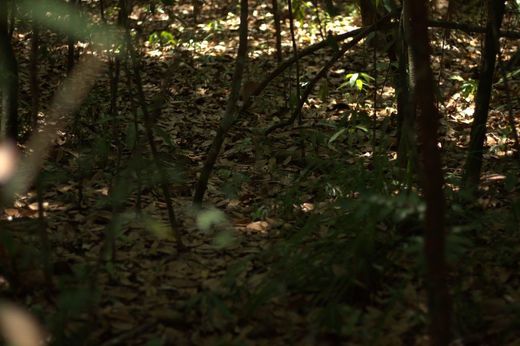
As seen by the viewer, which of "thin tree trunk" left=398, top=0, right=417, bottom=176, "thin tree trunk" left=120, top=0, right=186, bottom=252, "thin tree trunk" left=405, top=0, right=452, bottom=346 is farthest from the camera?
"thin tree trunk" left=120, top=0, right=186, bottom=252

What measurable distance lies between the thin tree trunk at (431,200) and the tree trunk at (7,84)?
195 centimetres

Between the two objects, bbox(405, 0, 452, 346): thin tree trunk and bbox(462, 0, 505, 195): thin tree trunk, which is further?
bbox(462, 0, 505, 195): thin tree trunk

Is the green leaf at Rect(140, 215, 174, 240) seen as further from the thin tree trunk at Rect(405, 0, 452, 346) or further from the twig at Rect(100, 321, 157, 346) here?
the thin tree trunk at Rect(405, 0, 452, 346)

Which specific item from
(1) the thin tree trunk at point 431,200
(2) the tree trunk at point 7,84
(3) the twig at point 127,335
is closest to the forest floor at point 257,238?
(3) the twig at point 127,335

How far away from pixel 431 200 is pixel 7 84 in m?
2.12

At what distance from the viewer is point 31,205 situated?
124 inches

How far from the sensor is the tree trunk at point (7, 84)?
299 centimetres

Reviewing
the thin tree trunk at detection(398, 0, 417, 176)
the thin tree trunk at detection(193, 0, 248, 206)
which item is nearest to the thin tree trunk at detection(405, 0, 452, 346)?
the thin tree trunk at detection(398, 0, 417, 176)

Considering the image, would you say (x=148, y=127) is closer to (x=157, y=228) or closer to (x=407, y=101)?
(x=157, y=228)

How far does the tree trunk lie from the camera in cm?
299

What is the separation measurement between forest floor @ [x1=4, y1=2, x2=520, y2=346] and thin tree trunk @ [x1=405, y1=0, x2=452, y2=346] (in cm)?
13

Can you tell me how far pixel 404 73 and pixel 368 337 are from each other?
1464mm

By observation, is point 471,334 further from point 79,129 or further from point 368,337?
point 79,129

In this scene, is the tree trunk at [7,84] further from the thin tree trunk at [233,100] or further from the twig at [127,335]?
the twig at [127,335]
